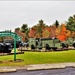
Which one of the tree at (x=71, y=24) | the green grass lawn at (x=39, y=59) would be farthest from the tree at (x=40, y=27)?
the green grass lawn at (x=39, y=59)

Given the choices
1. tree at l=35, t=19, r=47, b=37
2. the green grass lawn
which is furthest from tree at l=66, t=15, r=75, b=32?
the green grass lawn

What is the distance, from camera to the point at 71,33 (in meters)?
86.5

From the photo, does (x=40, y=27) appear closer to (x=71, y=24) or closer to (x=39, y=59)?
(x=71, y=24)

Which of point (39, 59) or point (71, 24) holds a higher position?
point (71, 24)

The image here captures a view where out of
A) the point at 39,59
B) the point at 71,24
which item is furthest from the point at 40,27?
the point at 39,59

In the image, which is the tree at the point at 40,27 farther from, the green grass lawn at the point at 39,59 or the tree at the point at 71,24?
the green grass lawn at the point at 39,59

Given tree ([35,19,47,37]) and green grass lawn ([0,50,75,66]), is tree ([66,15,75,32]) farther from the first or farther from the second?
green grass lawn ([0,50,75,66])

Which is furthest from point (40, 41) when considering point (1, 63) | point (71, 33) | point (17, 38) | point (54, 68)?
point (71, 33)

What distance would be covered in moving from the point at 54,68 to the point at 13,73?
10.7ft

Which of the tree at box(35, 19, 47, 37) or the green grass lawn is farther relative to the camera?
the tree at box(35, 19, 47, 37)

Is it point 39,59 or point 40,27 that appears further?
point 40,27

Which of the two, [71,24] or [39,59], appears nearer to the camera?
[39,59]

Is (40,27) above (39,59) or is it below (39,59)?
above

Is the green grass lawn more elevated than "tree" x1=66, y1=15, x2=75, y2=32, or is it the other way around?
"tree" x1=66, y1=15, x2=75, y2=32
